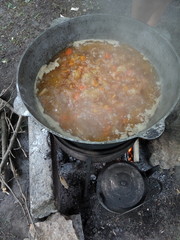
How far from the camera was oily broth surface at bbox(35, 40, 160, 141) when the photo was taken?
2654 millimetres

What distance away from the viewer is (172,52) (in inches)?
107

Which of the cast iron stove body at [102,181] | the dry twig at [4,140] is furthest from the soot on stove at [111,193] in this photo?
the dry twig at [4,140]

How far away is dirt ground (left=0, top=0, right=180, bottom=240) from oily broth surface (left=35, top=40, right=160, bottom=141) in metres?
1.23

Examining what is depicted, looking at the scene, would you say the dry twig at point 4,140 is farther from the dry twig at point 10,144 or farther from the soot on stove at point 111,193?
the soot on stove at point 111,193

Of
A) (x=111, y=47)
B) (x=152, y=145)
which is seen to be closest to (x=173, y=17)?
(x=111, y=47)

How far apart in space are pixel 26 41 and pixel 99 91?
305 centimetres

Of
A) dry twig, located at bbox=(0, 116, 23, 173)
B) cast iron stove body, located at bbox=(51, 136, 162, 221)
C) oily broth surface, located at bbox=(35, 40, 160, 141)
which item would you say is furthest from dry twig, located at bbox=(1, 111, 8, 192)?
oily broth surface, located at bbox=(35, 40, 160, 141)

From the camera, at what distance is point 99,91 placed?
2.80 metres

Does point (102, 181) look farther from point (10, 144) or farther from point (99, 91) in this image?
point (10, 144)

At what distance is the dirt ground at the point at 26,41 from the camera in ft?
11.6

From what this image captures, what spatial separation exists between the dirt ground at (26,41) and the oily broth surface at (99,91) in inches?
48.4

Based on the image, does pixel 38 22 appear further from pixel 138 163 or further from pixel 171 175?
pixel 171 175

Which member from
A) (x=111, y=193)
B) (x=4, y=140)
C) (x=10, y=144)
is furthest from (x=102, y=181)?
(x=4, y=140)

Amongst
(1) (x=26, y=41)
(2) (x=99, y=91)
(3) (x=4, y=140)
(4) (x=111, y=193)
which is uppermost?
(2) (x=99, y=91)
